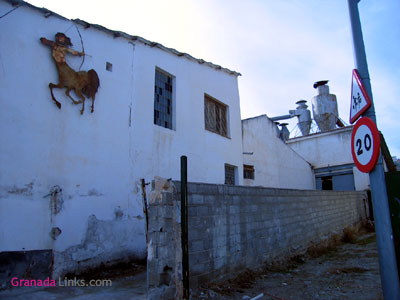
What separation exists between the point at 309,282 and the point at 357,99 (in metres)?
3.82

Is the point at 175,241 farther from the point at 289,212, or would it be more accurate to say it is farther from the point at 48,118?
the point at 289,212

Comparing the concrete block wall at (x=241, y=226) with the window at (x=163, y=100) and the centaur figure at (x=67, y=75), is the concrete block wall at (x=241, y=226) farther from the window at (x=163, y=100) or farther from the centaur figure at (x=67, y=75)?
the window at (x=163, y=100)

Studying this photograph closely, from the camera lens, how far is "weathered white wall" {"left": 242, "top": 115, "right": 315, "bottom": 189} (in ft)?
49.6

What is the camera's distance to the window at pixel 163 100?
Answer: 858 centimetres

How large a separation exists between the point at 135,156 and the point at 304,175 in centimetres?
1550

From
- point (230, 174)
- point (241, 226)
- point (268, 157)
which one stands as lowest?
point (241, 226)

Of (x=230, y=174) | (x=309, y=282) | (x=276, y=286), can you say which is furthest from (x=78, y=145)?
(x=230, y=174)

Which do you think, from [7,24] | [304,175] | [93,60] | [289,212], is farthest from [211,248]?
[304,175]

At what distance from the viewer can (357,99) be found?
3.69 metres

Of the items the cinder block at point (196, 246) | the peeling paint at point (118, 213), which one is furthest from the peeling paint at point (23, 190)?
the cinder block at point (196, 246)

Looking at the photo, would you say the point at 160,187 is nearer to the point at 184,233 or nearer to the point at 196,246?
the point at 184,233

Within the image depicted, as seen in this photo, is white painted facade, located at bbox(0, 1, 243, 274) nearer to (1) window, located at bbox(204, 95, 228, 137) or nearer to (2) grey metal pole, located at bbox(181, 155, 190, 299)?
A: (1) window, located at bbox(204, 95, 228, 137)

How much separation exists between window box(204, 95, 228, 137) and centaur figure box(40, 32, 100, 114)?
15.2 ft

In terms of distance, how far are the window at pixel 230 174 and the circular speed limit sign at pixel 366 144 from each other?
7528mm
